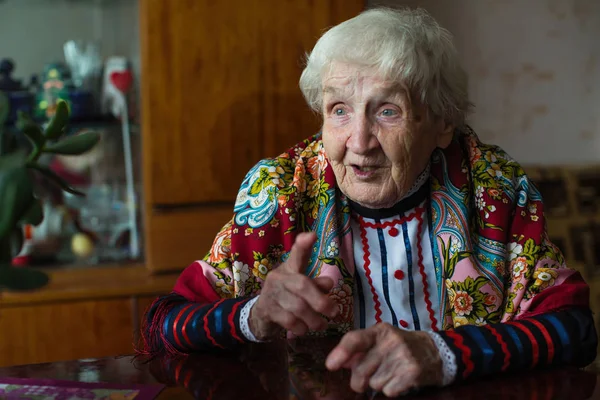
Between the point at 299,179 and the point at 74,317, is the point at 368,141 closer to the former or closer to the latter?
the point at 299,179

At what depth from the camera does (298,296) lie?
1070mm

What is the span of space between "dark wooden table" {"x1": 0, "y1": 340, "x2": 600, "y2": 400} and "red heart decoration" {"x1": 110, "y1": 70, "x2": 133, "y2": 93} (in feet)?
4.98

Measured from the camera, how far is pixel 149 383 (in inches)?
40.1

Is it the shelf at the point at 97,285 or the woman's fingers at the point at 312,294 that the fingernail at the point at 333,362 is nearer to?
the woman's fingers at the point at 312,294

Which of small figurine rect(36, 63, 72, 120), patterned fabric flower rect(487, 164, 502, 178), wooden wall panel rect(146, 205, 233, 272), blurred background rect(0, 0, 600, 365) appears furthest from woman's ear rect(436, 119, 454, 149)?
small figurine rect(36, 63, 72, 120)

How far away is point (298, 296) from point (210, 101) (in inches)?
54.4

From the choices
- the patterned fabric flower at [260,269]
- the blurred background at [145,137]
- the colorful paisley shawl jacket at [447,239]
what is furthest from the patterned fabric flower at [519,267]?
the blurred background at [145,137]

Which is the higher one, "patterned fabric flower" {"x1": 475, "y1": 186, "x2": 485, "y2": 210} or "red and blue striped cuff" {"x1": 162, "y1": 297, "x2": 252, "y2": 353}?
"patterned fabric flower" {"x1": 475, "y1": 186, "x2": 485, "y2": 210}

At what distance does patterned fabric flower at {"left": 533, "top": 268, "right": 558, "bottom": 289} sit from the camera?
1306mm

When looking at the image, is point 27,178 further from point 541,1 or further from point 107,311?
point 541,1

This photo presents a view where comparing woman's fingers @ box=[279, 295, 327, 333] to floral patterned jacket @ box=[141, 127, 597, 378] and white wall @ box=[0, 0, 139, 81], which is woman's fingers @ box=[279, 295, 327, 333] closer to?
floral patterned jacket @ box=[141, 127, 597, 378]

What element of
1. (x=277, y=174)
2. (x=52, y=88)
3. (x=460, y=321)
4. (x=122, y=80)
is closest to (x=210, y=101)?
(x=122, y=80)

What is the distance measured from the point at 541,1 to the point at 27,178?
2.82 metres

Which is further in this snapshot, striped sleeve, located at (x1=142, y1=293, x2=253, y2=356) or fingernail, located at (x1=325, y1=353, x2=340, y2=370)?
striped sleeve, located at (x1=142, y1=293, x2=253, y2=356)
